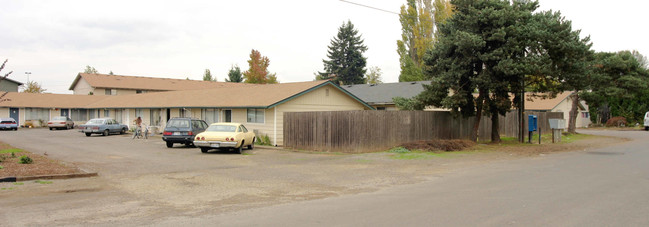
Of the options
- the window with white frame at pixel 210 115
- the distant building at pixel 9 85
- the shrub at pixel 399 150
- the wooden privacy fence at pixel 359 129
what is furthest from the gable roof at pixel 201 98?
the distant building at pixel 9 85

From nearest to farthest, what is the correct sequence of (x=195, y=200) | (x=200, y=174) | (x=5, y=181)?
(x=195, y=200) < (x=5, y=181) < (x=200, y=174)

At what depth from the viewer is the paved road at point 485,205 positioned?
6926mm

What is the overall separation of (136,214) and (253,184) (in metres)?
3.81

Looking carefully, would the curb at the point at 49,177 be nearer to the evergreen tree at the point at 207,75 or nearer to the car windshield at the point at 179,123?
the car windshield at the point at 179,123

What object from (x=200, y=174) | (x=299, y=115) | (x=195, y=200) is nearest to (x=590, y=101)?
(x=299, y=115)

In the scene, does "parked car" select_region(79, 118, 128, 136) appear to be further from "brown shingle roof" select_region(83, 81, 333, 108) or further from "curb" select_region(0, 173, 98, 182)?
"curb" select_region(0, 173, 98, 182)

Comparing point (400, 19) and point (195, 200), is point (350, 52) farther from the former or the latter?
point (195, 200)

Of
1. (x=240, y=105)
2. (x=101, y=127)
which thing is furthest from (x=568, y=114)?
(x=101, y=127)

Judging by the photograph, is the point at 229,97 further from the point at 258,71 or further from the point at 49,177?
the point at 258,71

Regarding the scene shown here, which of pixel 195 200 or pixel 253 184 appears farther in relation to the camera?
pixel 253 184

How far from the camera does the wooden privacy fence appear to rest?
790 inches

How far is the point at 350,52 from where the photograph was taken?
71938 millimetres

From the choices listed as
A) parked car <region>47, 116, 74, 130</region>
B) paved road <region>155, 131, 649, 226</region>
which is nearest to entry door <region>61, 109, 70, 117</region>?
parked car <region>47, 116, 74, 130</region>

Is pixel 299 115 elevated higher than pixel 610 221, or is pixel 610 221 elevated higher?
pixel 299 115
